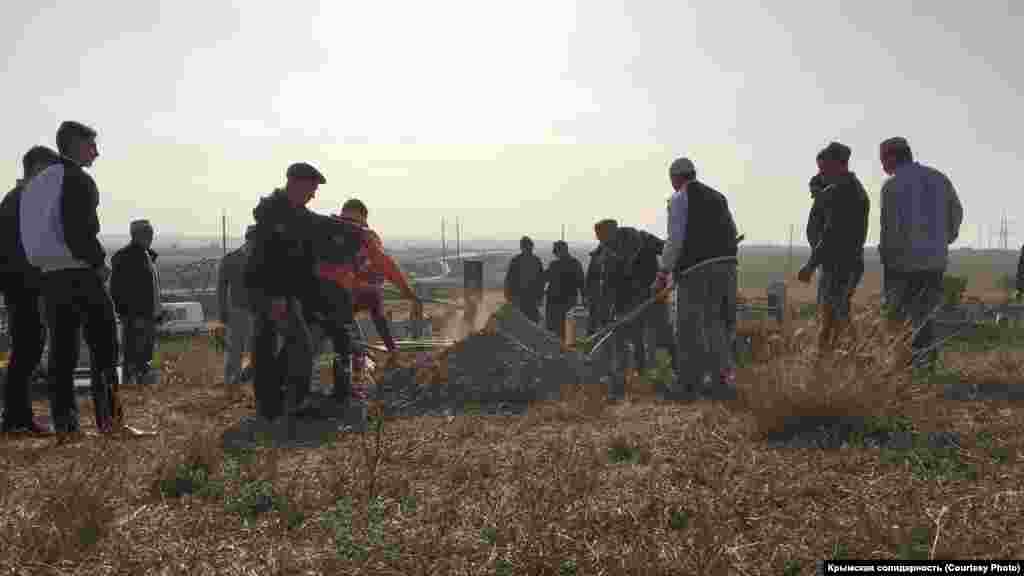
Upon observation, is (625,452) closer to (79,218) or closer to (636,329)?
(79,218)

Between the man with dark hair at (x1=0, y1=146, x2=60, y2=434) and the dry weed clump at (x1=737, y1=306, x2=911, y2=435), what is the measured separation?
4741mm

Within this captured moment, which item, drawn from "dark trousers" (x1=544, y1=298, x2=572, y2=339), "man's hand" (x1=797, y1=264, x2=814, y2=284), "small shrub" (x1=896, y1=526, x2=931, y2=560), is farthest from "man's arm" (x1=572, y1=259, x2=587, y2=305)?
"small shrub" (x1=896, y1=526, x2=931, y2=560)

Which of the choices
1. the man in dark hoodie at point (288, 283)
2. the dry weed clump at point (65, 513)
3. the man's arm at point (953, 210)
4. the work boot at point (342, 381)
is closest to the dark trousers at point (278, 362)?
the man in dark hoodie at point (288, 283)

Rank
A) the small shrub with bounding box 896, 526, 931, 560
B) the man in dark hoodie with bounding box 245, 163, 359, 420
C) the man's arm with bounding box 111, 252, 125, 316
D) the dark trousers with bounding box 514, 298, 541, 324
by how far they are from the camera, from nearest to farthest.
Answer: the small shrub with bounding box 896, 526, 931, 560 < the man in dark hoodie with bounding box 245, 163, 359, 420 < the man's arm with bounding box 111, 252, 125, 316 < the dark trousers with bounding box 514, 298, 541, 324

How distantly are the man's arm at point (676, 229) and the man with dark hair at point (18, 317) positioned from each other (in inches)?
182

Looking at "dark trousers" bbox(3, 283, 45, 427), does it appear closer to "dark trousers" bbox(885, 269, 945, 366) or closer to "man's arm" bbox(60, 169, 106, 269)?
"man's arm" bbox(60, 169, 106, 269)

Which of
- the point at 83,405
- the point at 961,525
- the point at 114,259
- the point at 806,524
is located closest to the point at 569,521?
the point at 806,524

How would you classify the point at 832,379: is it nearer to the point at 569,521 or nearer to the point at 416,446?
the point at 569,521

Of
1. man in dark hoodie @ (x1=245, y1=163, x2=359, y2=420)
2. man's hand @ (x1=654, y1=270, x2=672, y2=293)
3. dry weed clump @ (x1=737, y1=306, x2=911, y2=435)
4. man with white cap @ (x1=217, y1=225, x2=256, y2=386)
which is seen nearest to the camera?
dry weed clump @ (x1=737, y1=306, x2=911, y2=435)

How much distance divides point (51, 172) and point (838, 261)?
5881mm

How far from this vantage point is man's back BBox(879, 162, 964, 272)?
602cm

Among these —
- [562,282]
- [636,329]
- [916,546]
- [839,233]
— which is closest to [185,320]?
[562,282]

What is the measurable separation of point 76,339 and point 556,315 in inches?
307

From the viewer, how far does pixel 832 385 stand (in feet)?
13.8
